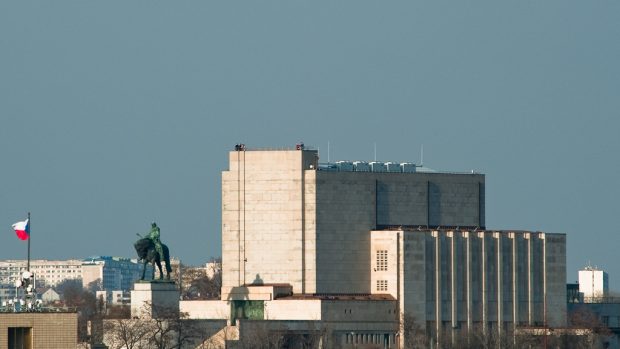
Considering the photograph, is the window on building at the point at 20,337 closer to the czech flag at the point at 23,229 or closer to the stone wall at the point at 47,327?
the stone wall at the point at 47,327

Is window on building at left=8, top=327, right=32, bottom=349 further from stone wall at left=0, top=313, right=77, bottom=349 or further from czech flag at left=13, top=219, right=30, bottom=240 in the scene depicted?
czech flag at left=13, top=219, right=30, bottom=240

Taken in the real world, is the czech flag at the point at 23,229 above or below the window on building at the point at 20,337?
above

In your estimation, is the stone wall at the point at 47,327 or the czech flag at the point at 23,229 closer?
the stone wall at the point at 47,327

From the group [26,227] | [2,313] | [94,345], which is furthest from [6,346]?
[94,345]

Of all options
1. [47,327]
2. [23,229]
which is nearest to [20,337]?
[47,327]

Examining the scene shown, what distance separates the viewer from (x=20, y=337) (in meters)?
118

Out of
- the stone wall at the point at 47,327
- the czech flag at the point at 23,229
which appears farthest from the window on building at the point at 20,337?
the czech flag at the point at 23,229

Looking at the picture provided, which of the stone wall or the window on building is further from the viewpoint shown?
the window on building

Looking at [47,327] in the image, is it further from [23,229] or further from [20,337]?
[23,229]

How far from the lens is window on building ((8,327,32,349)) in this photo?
117875 millimetres

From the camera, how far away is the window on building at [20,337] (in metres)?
118

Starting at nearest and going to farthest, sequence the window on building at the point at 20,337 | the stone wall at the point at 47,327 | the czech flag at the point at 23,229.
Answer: the stone wall at the point at 47,327
the window on building at the point at 20,337
the czech flag at the point at 23,229

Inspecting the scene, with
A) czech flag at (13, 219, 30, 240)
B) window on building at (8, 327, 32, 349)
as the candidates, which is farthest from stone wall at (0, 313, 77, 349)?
czech flag at (13, 219, 30, 240)

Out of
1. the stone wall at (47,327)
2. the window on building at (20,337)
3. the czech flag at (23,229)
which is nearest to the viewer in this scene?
the stone wall at (47,327)
